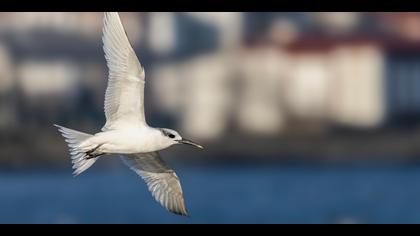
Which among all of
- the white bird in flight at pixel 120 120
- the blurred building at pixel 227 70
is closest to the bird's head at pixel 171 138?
the white bird in flight at pixel 120 120

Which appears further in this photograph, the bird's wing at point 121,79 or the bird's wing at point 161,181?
the bird's wing at point 161,181

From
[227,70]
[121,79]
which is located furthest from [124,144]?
[227,70]

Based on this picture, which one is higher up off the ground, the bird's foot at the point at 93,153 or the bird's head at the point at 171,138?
the bird's head at the point at 171,138

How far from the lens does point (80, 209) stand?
9531 millimetres

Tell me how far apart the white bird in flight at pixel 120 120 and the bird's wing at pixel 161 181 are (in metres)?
0.30

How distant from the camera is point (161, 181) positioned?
3.95 m

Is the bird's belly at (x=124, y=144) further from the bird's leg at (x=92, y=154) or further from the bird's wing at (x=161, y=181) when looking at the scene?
the bird's wing at (x=161, y=181)

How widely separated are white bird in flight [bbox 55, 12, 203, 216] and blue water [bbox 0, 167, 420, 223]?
4.35 meters

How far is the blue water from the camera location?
28.7 ft

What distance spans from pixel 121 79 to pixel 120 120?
132 mm

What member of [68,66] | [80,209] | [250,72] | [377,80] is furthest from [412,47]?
[80,209]

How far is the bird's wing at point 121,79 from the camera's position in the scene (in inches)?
139

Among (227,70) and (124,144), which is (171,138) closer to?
(124,144)
